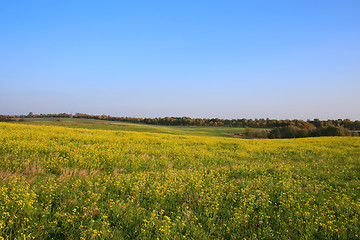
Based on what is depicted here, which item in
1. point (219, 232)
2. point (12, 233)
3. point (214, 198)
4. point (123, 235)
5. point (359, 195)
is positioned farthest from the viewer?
point (359, 195)

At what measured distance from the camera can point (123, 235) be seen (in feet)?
14.9

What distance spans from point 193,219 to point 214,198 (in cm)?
158

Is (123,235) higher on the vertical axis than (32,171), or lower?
lower

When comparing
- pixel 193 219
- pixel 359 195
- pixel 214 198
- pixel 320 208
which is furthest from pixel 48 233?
pixel 359 195

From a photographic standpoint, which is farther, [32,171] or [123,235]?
[32,171]

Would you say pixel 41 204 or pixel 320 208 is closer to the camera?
pixel 41 204

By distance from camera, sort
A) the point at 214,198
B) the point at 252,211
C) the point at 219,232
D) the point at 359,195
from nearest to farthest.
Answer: the point at 219,232 → the point at 252,211 → the point at 214,198 → the point at 359,195

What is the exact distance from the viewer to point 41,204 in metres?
5.15

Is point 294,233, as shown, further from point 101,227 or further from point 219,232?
point 101,227

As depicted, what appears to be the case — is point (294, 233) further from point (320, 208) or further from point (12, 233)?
point (12, 233)

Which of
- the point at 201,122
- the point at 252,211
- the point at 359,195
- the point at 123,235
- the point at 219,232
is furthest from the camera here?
the point at 201,122

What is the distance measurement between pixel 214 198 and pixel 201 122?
414ft

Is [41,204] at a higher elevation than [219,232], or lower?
higher

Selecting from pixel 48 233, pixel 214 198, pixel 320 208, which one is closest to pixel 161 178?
pixel 214 198
